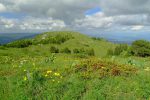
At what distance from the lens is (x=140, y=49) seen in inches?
4094

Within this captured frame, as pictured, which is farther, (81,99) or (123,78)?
(123,78)

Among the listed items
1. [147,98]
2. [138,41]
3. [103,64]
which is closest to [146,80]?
[147,98]

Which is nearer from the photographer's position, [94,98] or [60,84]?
[94,98]

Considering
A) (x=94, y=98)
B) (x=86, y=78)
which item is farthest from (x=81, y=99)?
(x=86, y=78)

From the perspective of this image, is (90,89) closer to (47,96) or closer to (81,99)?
(81,99)

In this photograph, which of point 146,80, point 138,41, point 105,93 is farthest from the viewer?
point 138,41

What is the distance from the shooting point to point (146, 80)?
33.7 ft

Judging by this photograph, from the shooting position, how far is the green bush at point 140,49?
104m

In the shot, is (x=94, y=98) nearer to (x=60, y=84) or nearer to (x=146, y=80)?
(x=60, y=84)

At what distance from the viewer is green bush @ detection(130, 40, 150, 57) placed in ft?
340

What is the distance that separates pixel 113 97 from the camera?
8.48 metres

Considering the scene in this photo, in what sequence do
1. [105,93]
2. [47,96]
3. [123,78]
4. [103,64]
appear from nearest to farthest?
[47,96]
[105,93]
[123,78]
[103,64]

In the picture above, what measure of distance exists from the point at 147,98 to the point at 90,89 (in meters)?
1.97

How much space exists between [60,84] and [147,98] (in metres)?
2.97
